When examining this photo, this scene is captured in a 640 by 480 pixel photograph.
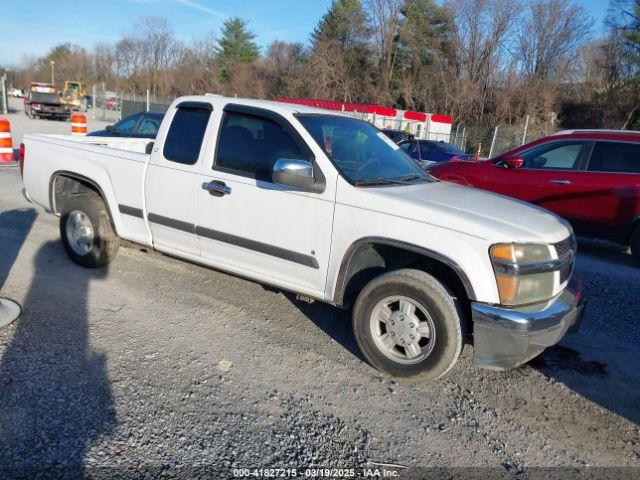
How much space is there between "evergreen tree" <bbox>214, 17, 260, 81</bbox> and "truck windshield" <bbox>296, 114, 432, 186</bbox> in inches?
2213

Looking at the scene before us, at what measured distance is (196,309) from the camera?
4414mm

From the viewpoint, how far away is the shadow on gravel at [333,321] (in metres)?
3.98

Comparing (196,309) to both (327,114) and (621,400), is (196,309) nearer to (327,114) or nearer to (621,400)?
(327,114)

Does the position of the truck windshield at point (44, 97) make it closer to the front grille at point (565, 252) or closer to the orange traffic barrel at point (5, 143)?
the orange traffic barrel at point (5, 143)

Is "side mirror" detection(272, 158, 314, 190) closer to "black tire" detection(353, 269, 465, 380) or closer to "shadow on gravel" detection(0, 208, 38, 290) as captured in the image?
"black tire" detection(353, 269, 465, 380)

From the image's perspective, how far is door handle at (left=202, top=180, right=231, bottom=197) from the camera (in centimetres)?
→ 404

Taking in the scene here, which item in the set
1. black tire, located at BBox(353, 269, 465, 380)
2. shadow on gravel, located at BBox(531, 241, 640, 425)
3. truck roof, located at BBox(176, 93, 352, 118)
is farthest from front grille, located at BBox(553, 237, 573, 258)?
truck roof, located at BBox(176, 93, 352, 118)

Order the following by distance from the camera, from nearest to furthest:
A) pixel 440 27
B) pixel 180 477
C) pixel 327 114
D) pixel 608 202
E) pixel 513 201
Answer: pixel 180 477 < pixel 513 201 < pixel 327 114 < pixel 608 202 < pixel 440 27

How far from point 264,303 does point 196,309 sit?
25.1 inches

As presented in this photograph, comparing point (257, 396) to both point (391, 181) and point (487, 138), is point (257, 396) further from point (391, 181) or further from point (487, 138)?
point (487, 138)

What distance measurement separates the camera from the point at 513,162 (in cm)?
753

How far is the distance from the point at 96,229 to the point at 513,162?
5.96 metres

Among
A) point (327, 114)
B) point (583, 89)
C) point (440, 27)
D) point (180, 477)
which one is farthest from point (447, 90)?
point (180, 477)

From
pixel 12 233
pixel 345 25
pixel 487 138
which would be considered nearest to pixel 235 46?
pixel 345 25
